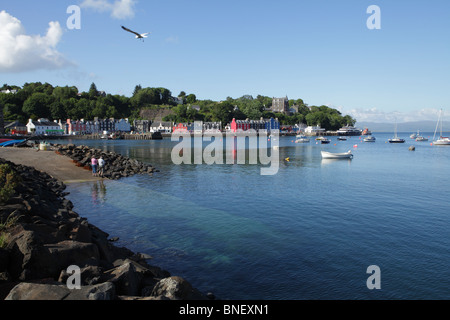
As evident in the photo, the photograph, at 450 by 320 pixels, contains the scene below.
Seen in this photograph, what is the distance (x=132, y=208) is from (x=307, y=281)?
1604 cm

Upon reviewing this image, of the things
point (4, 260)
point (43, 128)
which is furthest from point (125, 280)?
point (43, 128)

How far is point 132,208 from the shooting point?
25.1 meters

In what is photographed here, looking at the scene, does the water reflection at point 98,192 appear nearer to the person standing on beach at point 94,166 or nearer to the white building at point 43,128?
the person standing on beach at point 94,166

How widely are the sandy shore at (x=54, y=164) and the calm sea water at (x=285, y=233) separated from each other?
428 centimetres

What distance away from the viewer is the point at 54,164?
140ft

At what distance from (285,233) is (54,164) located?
35748 millimetres

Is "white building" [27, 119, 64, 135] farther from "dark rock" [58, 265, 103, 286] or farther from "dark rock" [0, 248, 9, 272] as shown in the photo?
"dark rock" [58, 265, 103, 286]

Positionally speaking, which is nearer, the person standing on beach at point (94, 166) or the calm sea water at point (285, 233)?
the calm sea water at point (285, 233)

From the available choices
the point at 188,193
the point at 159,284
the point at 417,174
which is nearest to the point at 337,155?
the point at 417,174

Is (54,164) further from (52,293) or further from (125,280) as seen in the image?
(52,293)

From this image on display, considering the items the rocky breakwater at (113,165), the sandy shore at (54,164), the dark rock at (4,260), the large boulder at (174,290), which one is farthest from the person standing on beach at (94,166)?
the large boulder at (174,290)

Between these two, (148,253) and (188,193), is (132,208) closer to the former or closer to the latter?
(188,193)

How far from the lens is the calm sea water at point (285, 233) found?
1327 centimetres

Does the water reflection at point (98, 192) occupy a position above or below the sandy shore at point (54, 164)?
below
